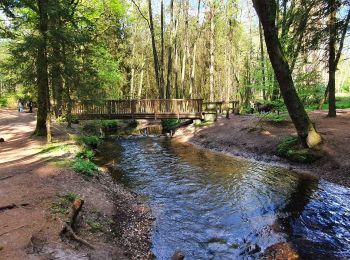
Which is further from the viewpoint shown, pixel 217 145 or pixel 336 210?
pixel 217 145

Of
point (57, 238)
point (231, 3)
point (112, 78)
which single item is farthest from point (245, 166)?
point (231, 3)

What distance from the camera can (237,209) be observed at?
809 cm

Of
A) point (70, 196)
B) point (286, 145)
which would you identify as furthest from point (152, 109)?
point (70, 196)

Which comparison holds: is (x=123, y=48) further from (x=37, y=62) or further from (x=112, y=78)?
(x=37, y=62)

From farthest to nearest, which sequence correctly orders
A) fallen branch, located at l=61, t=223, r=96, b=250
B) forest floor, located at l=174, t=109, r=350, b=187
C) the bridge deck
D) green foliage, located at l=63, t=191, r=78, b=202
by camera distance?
1. the bridge deck
2. forest floor, located at l=174, t=109, r=350, b=187
3. green foliage, located at l=63, t=191, r=78, b=202
4. fallen branch, located at l=61, t=223, r=96, b=250

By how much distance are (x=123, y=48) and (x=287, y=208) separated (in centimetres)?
2932

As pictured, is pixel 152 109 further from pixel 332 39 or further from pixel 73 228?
pixel 73 228

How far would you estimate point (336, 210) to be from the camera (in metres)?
7.89

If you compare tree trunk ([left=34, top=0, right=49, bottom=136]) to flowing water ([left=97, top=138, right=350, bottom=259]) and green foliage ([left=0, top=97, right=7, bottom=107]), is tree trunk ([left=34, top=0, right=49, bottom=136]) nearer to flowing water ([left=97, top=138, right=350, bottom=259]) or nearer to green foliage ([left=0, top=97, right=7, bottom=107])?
flowing water ([left=97, top=138, right=350, bottom=259])

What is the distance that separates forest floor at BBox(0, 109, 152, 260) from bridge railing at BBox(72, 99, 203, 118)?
11222 mm

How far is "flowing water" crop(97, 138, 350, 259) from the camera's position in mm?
6160

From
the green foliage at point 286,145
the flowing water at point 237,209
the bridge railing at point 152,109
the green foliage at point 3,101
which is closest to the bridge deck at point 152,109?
the bridge railing at point 152,109

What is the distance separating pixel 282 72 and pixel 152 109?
12.4 m

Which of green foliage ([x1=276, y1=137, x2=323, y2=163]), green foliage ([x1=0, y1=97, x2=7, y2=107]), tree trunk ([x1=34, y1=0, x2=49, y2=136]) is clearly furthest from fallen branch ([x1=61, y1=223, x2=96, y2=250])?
green foliage ([x1=0, y1=97, x2=7, y2=107])
